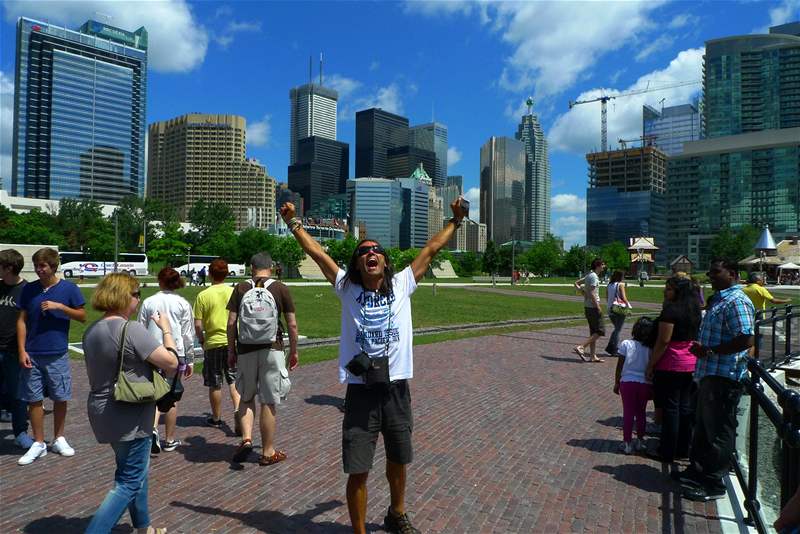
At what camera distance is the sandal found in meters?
5.07

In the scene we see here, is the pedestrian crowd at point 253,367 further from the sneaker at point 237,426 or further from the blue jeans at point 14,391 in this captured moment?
the sneaker at point 237,426

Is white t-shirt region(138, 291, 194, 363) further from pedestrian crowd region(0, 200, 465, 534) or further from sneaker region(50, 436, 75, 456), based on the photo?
sneaker region(50, 436, 75, 456)

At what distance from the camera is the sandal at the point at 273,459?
16.6 ft

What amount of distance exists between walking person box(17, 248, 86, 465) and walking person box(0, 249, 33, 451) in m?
0.22

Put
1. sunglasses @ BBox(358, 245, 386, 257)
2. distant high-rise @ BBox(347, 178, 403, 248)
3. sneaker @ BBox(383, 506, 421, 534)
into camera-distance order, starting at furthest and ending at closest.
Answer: distant high-rise @ BBox(347, 178, 403, 248) < sneaker @ BBox(383, 506, 421, 534) < sunglasses @ BBox(358, 245, 386, 257)

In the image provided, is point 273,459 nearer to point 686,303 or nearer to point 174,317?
point 174,317

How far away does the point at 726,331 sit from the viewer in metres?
4.46

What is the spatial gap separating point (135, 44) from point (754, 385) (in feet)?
724

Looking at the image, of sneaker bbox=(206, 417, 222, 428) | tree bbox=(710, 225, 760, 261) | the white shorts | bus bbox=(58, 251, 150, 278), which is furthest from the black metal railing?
tree bbox=(710, 225, 760, 261)

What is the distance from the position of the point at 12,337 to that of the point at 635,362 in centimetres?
612

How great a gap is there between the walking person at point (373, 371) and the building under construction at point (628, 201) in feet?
585

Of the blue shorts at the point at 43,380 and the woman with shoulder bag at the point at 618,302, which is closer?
the blue shorts at the point at 43,380

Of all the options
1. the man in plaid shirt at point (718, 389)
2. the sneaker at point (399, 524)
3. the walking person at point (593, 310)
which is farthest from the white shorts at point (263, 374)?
the walking person at point (593, 310)

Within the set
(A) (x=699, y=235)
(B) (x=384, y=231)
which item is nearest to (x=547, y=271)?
(A) (x=699, y=235)
